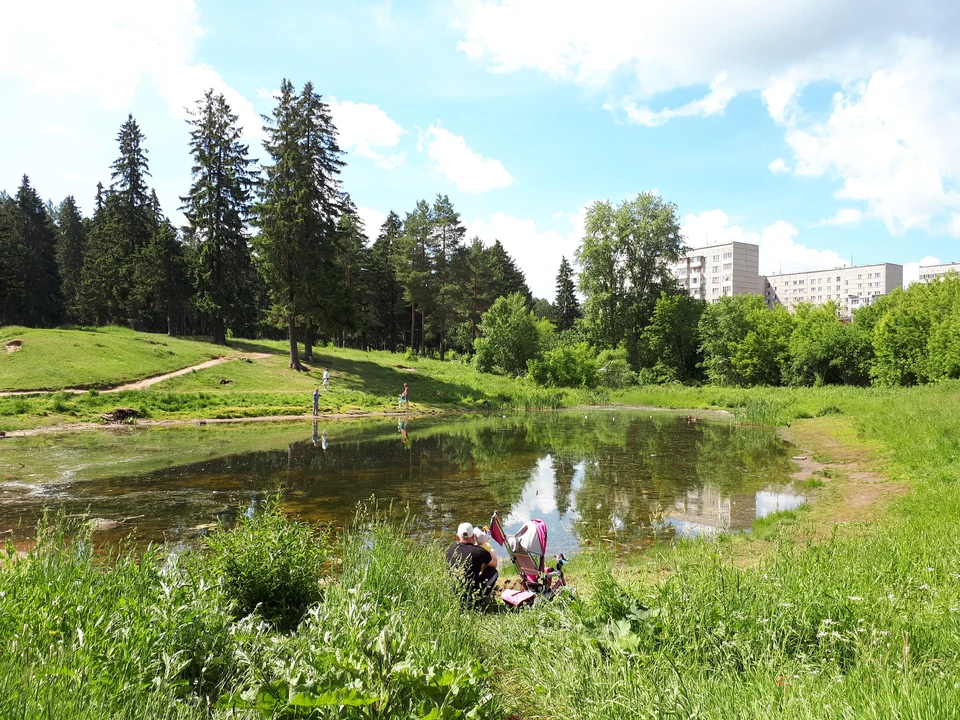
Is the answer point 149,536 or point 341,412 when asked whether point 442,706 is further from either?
point 341,412

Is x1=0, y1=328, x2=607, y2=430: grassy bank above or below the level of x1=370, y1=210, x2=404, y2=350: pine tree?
below

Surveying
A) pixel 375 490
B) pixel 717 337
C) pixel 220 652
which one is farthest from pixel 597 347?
pixel 220 652

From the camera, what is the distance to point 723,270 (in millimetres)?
111375

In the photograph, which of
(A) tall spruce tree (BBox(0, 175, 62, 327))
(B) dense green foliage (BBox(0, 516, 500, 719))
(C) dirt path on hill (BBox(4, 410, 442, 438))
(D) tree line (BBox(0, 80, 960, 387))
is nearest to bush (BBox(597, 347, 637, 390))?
(D) tree line (BBox(0, 80, 960, 387))

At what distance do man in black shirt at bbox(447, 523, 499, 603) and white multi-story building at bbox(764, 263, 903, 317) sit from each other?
137 metres

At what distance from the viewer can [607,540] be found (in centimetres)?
1011

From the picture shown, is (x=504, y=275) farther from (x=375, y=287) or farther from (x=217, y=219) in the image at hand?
(x=217, y=219)

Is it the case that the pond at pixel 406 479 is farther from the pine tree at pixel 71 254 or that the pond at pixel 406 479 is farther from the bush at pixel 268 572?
the pine tree at pixel 71 254

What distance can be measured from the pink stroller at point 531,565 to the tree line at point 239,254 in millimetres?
32993

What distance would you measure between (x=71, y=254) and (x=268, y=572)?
71633 mm

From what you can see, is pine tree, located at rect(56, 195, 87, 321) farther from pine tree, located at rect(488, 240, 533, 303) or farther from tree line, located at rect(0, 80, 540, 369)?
pine tree, located at rect(488, 240, 533, 303)

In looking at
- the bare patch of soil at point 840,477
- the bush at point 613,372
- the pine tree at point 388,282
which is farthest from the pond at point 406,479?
the pine tree at point 388,282

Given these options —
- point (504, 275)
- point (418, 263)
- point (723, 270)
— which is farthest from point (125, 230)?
point (723, 270)

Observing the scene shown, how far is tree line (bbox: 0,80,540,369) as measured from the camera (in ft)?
127
